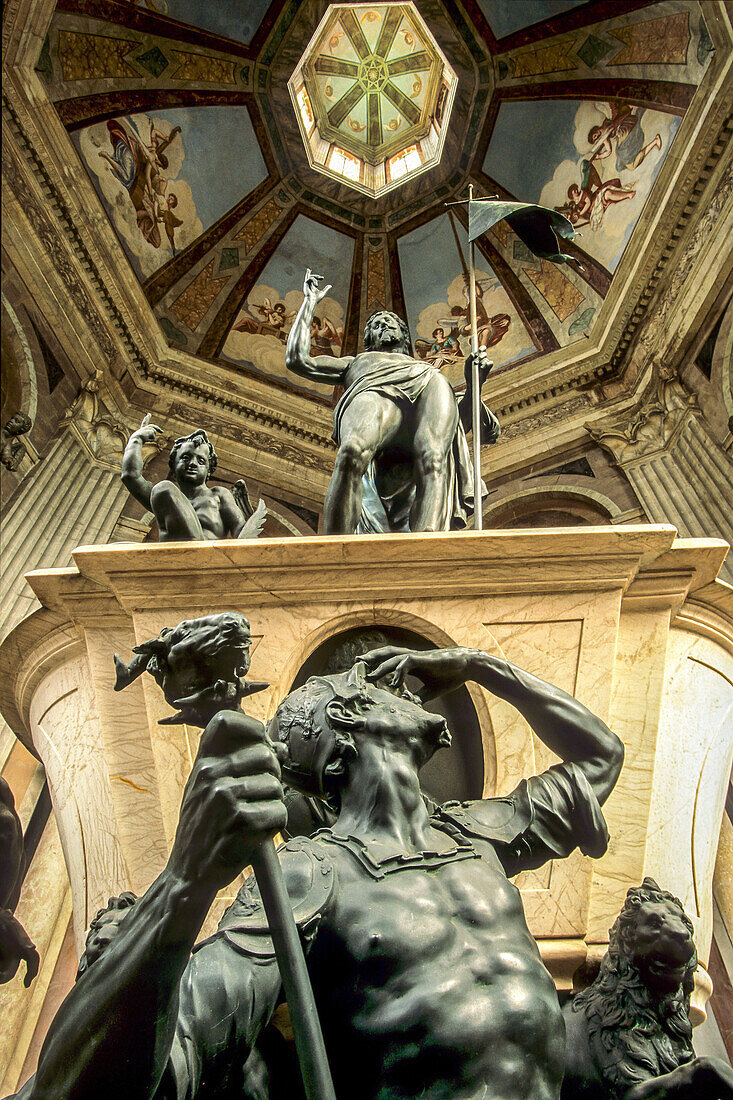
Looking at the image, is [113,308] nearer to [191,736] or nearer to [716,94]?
[716,94]

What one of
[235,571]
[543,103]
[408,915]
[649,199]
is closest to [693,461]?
[649,199]

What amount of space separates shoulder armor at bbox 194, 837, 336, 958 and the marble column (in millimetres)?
6117

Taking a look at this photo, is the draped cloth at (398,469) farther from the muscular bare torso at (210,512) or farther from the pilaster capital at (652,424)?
the pilaster capital at (652,424)

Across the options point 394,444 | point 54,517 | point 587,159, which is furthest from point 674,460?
point 54,517

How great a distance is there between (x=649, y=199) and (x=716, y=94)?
1.21 meters

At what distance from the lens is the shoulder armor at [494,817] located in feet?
4.71

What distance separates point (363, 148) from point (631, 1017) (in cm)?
1350

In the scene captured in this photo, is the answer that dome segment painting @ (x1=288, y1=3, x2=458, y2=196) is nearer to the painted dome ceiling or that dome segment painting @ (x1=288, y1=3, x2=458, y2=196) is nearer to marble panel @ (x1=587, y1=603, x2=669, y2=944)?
the painted dome ceiling

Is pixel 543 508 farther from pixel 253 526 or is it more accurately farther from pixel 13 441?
pixel 253 526

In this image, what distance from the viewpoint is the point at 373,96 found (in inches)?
498

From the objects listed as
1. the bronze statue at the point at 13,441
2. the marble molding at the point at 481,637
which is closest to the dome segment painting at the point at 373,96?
the bronze statue at the point at 13,441

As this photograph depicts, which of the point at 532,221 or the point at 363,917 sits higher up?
the point at 532,221

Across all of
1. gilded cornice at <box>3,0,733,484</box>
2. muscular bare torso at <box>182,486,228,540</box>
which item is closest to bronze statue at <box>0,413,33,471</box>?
gilded cornice at <box>3,0,733,484</box>

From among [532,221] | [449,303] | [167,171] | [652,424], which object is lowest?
[532,221]
